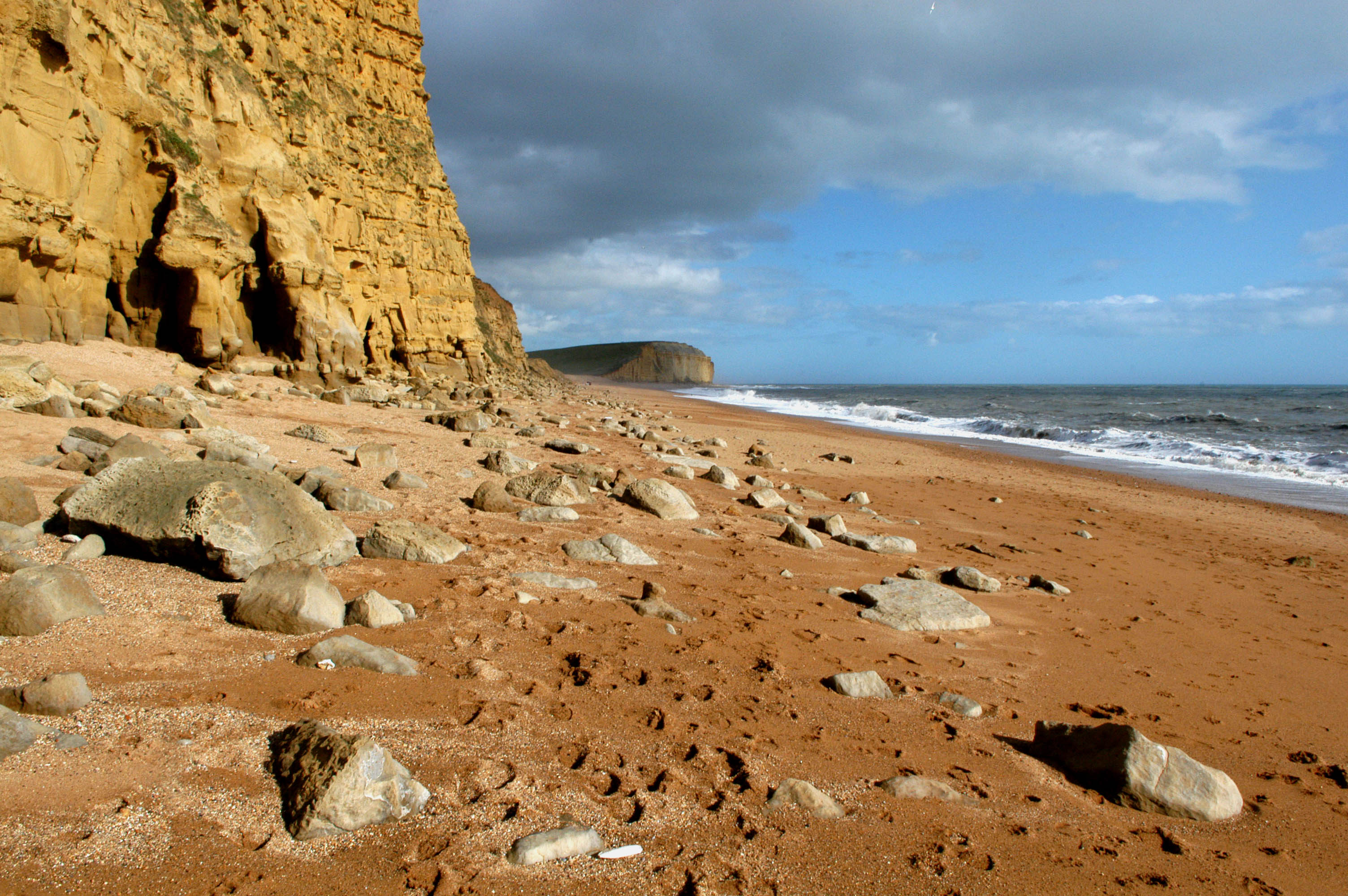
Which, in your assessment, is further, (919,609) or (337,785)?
(919,609)

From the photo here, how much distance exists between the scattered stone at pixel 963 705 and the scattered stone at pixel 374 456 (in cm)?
492

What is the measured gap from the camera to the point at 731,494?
296 inches

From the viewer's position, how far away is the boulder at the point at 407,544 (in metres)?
3.93

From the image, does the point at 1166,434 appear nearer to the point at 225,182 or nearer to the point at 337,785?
the point at 225,182

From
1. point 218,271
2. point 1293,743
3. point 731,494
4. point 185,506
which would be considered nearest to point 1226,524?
point 731,494

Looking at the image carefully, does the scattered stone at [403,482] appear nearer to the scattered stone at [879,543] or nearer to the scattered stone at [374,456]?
the scattered stone at [374,456]

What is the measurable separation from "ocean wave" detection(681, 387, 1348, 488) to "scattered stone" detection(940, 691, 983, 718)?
14.0m

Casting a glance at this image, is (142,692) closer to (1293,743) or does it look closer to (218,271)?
(1293,743)

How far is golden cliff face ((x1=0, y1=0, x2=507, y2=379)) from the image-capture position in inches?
374

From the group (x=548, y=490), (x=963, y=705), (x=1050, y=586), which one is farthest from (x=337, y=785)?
(x=1050, y=586)

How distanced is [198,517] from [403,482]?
2.52 metres

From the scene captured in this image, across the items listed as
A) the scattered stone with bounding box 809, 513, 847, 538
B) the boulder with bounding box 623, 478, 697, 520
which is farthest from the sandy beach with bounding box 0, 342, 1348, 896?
the scattered stone with bounding box 809, 513, 847, 538

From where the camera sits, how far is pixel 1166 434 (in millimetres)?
21047

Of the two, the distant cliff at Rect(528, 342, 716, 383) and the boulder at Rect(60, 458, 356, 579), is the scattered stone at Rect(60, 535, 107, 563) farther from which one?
the distant cliff at Rect(528, 342, 716, 383)
